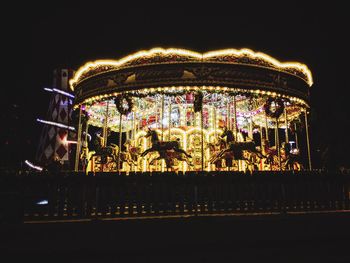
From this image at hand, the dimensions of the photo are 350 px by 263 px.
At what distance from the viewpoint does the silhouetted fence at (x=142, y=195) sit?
758 centimetres

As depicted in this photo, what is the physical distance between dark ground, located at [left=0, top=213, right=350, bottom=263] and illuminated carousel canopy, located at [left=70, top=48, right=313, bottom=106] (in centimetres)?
434

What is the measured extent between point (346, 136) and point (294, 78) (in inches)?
465

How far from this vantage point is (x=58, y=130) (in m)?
18.5

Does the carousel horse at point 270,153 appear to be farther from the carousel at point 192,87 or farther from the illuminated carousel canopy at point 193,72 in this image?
the illuminated carousel canopy at point 193,72

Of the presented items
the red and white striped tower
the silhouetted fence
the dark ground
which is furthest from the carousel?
the red and white striped tower

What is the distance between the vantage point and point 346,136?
20.4 metres

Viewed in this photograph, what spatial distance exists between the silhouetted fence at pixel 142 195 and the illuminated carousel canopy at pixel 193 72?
3093mm

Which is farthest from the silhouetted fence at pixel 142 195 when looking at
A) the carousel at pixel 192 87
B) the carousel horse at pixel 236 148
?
the carousel horse at pixel 236 148

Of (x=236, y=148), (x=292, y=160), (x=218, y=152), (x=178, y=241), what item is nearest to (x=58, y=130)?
(x=218, y=152)

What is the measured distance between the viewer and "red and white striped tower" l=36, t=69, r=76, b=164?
718 inches

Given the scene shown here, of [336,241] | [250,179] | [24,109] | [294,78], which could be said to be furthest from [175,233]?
[24,109]

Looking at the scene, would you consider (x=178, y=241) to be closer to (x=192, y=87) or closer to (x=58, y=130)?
(x=192, y=87)

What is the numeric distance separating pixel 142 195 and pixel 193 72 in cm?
425

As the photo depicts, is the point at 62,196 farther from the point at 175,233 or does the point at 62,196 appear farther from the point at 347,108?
the point at 347,108
